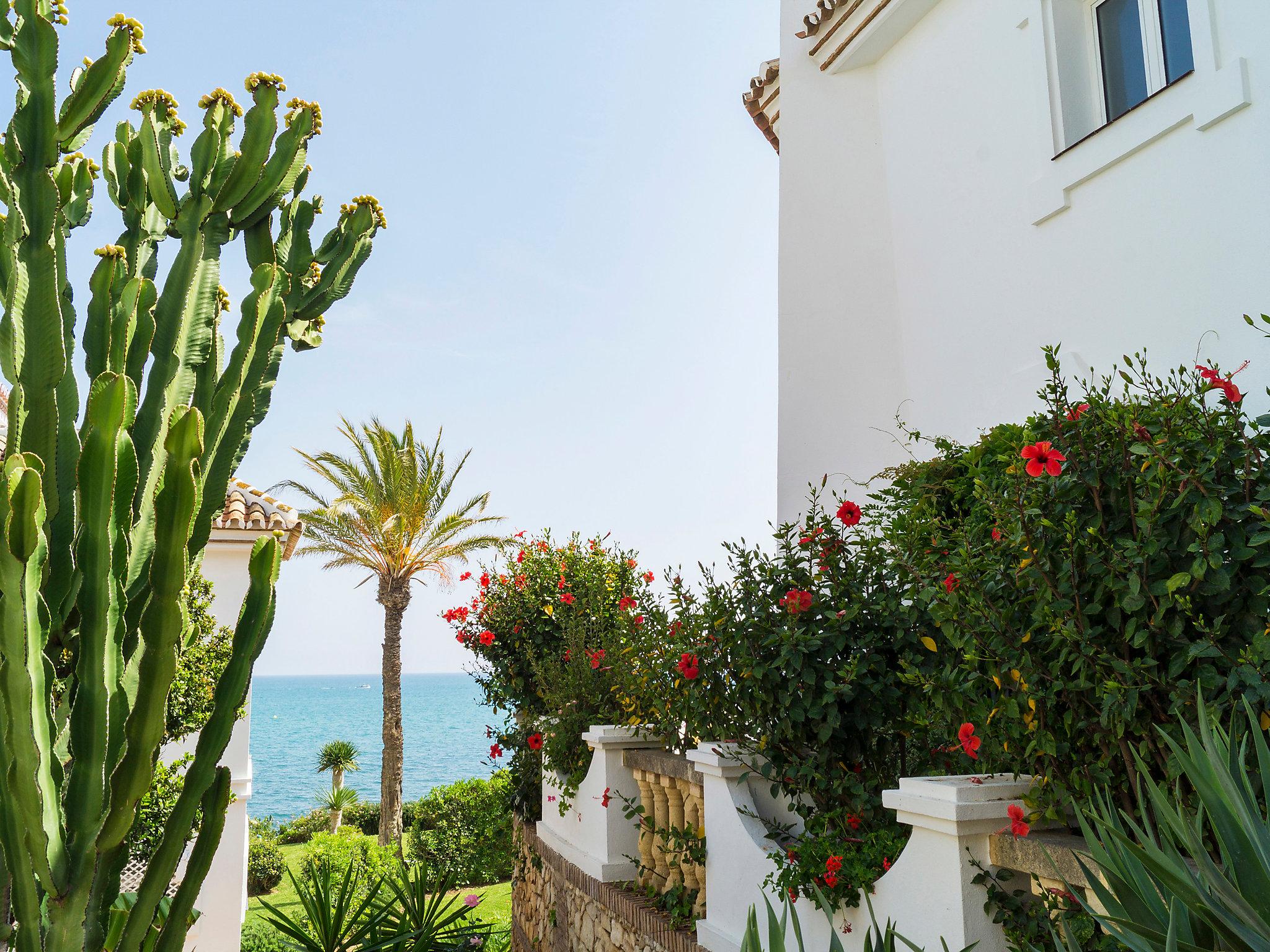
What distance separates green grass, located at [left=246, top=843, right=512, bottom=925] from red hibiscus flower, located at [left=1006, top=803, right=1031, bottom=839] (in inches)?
300

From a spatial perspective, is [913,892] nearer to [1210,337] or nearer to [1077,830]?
[1077,830]

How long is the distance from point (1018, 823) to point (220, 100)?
423 cm

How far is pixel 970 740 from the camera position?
3.13 m

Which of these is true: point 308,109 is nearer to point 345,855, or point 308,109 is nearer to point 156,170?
point 156,170

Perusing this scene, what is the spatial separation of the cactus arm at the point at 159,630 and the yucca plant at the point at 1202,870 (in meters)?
2.59

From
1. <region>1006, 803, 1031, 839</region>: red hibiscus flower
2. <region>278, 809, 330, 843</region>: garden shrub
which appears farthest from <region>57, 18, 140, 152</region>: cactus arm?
<region>278, 809, 330, 843</region>: garden shrub

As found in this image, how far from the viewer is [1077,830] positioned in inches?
117

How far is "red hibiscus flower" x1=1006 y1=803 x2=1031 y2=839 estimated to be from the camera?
282 centimetres

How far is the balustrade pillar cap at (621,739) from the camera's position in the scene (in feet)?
19.8

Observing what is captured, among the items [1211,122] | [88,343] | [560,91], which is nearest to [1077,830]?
[88,343]

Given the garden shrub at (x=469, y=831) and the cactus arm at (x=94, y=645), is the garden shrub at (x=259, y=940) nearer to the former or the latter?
the garden shrub at (x=469, y=831)

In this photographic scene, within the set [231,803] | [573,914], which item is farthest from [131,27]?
[231,803]

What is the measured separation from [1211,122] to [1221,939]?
189 inches

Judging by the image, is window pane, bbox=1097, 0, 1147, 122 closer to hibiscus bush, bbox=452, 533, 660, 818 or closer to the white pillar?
hibiscus bush, bbox=452, 533, 660, 818
